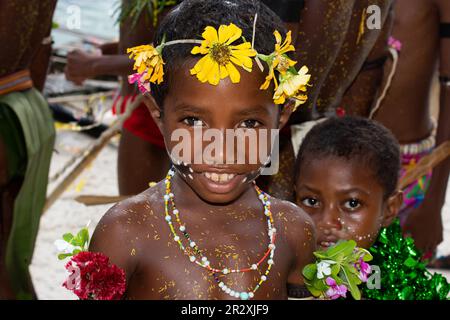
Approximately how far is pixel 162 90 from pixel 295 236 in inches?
18.6

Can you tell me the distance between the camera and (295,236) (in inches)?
81.5

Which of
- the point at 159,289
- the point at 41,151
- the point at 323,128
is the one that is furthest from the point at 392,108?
the point at 159,289

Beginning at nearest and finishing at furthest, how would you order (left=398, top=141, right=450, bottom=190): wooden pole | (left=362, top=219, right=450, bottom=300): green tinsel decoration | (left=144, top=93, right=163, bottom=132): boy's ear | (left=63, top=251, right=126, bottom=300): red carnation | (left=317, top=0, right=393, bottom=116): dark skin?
(left=63, top=251, right=126, bottom=300): red carnation, (left=144, top=93, right=163, bottom=132): boy's ear, (left=362, top=219, right=450, bottom=300): green tinsel decoration, (left=317, top=0, right=393, bottom=116): dark skin, (left=398, top=141, right=450, bottom=190): wooden pole

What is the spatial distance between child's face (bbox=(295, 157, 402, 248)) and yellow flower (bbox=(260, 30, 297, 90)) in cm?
86

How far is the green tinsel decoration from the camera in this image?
2.52 meters

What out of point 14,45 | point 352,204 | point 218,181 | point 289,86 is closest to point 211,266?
point 218,181

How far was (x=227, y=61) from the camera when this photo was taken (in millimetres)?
1812

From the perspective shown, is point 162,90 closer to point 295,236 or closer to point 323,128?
point 295,236

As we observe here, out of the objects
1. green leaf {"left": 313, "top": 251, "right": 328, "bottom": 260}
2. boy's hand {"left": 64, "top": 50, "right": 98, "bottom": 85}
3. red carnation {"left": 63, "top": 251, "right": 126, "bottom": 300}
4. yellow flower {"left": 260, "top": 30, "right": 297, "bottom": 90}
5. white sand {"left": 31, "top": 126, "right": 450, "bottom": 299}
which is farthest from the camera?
white sand {"left": 31, "top": 126, "right": 450, "bottom": 299}

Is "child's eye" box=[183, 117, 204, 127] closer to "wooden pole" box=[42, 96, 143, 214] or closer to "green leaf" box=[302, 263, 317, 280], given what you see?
"green leaf" box=[302, 263, 317, 280]

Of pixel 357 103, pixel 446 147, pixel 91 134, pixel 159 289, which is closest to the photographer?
pixel 159 289

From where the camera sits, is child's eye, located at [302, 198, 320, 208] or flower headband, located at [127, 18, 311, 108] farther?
child's eye, located at [302, 198, 320, 208]

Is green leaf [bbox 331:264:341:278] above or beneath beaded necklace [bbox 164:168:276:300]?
beneath

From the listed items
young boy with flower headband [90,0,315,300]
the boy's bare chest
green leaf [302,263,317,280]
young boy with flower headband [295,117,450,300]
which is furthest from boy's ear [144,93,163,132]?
young boy with flower headband [295,117,450,300]
